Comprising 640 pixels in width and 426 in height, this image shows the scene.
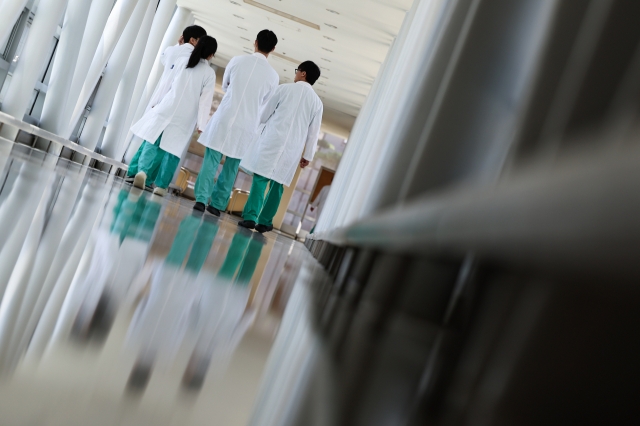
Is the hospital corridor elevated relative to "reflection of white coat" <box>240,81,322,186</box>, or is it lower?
lower

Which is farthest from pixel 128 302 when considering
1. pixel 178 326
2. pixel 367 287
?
pixel 367 287

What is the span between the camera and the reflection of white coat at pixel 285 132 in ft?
29.2

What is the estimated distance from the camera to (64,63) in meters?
9.61

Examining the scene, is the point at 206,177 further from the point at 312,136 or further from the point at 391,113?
the point at 391,113

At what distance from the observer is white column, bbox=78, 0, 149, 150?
12148 millimetres

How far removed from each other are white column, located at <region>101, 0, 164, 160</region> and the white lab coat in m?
4.71

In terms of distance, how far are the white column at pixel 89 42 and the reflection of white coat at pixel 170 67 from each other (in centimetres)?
163

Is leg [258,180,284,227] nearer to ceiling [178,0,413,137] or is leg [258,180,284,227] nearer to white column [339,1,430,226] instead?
ceiling [178,0,413,137]

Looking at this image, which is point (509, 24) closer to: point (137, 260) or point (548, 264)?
point (137, 260)

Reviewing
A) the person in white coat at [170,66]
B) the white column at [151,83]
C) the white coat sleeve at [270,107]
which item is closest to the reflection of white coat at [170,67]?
the person in white coat at [170,66]

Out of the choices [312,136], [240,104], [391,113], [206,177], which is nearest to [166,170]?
[206,177]

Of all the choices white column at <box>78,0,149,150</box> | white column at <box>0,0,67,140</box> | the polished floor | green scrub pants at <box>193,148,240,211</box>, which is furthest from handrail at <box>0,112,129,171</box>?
the polished floor

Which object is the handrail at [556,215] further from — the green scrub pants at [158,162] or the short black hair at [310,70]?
the short black hair at [310,70]

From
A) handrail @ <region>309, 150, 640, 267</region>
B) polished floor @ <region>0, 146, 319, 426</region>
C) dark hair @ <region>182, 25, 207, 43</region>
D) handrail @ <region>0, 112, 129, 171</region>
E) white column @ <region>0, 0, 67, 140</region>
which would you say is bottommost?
handrail @ <region>0, 112, 129, 171</region>
